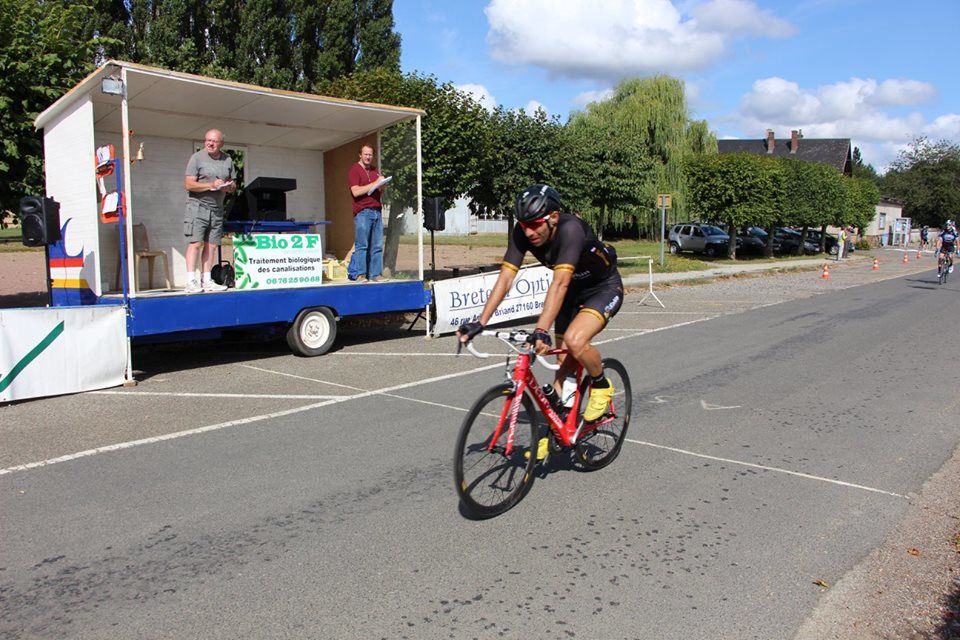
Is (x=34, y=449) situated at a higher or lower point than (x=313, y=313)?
lower

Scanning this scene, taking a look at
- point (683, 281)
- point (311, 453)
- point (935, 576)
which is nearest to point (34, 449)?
point (311, 453)

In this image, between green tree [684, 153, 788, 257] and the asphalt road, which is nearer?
the asphalt road

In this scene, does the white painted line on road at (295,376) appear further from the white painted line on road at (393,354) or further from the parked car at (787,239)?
the parked car at (787,239)

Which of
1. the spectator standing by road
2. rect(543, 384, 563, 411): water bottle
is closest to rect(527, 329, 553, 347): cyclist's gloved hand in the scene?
rect(543, 384, 563, 411): water bottle

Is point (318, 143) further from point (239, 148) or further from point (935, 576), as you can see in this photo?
point (935, 576)

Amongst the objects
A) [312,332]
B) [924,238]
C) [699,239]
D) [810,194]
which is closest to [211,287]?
[312,332]

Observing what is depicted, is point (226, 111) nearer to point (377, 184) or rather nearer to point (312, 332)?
point (377, 184)

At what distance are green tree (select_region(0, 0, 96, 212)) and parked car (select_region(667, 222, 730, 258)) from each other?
109 feet

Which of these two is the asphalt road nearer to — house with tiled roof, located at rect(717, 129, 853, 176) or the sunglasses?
the sunglasses

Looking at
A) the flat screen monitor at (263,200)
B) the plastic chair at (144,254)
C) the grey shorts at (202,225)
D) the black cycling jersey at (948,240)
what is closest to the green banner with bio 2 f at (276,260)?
the grey shorts at (202,225)

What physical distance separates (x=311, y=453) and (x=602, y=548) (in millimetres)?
2626

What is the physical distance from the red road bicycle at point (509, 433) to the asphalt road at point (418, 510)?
0.57 ft

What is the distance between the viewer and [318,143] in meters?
13.4

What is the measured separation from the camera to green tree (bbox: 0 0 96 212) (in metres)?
10.5
